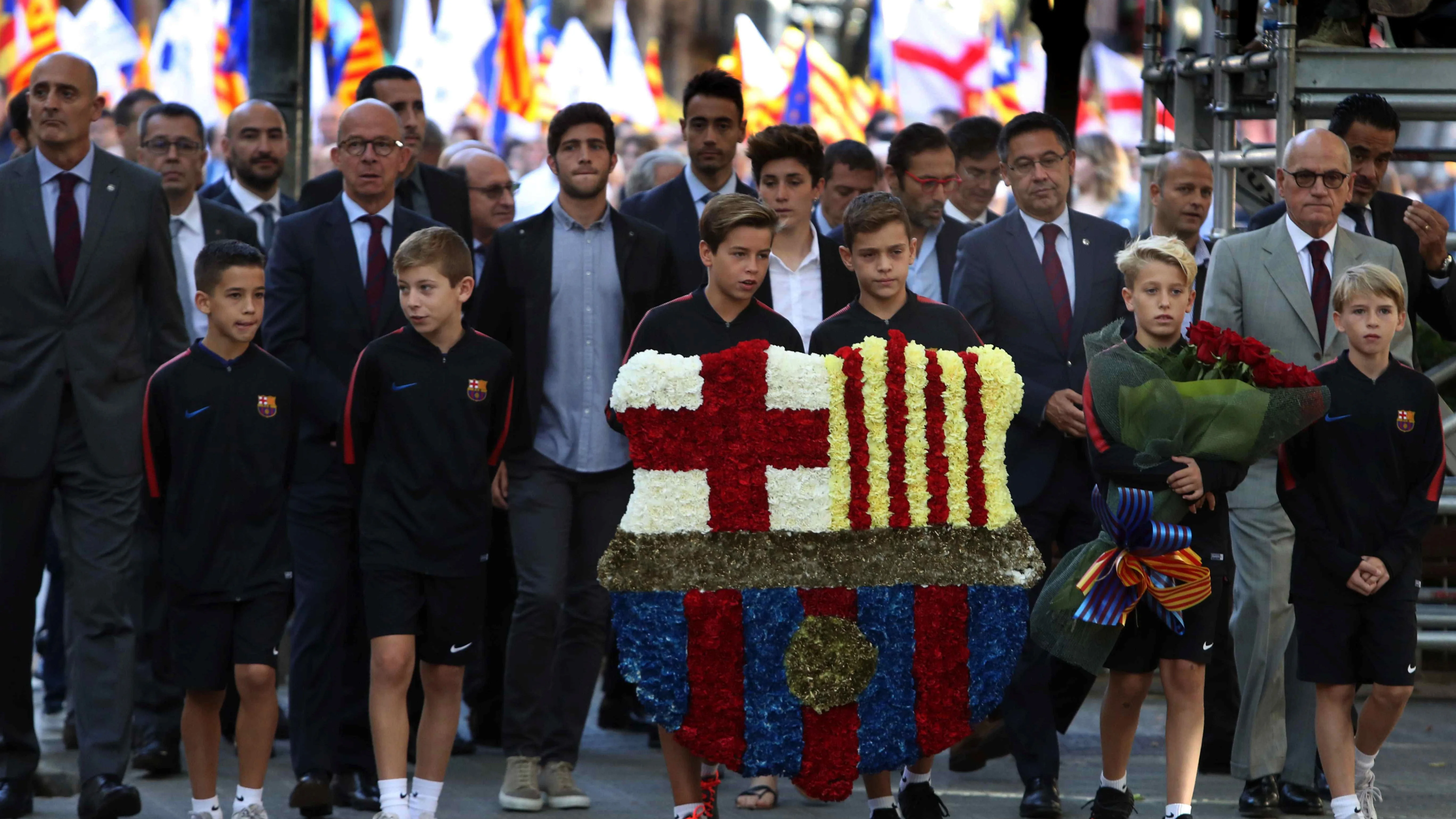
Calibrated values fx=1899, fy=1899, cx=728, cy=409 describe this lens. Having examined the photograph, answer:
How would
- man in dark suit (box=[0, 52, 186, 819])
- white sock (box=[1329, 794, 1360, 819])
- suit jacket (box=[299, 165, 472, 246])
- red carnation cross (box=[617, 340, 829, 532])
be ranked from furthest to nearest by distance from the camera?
suit jacket (box=[299, 165, 472, 246]) → man in dark suit (box=[0, 52, 186, 819]) → white sock (box=[1329, 794, 1360, 819]) → red carnation cross (box=[617, 340, 829, 532])

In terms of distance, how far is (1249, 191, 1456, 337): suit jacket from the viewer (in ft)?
24.2

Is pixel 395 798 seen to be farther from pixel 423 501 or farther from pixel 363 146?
pixel 363 146

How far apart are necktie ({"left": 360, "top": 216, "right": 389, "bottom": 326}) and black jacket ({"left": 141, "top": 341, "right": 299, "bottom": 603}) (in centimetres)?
72

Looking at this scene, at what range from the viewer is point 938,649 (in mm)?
5855

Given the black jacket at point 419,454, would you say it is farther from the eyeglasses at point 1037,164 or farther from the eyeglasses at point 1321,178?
the eyeglasses at point 1321,178

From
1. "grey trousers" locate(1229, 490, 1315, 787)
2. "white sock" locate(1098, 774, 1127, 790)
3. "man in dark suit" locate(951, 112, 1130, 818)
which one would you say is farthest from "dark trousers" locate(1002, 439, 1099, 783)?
"grey trousers" locate(1229, 490, 1315, 787)

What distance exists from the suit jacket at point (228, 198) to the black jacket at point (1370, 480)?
423cm

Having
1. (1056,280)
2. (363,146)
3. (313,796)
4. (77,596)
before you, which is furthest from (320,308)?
(1056,280)

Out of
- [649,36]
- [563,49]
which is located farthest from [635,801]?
[649,36]

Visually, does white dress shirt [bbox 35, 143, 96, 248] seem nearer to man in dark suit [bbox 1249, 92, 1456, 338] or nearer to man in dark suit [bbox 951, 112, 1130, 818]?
man in dark suit [bbox 951, 112, 1130, 818]

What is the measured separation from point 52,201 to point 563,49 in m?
19.7

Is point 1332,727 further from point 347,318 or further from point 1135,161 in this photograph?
point 1135,161

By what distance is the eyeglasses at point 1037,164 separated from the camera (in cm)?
733

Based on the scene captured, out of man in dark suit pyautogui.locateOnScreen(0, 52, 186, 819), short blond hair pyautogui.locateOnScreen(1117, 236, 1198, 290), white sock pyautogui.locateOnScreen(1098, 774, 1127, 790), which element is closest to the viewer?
short blond hair pyautogui.locateOnScreen(1117, 236, 1198, 290)
